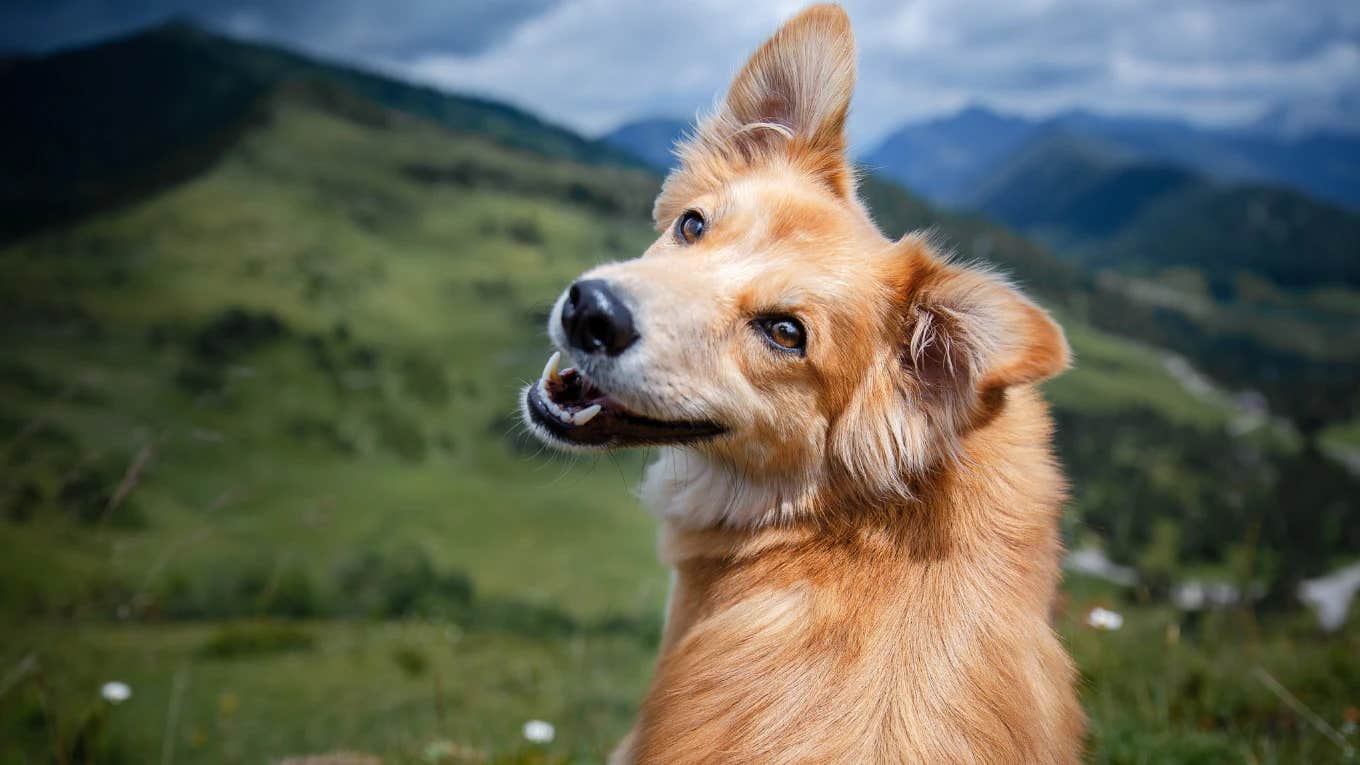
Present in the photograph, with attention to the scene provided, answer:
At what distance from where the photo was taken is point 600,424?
315cm

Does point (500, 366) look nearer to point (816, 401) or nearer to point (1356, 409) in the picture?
point (816, 401)

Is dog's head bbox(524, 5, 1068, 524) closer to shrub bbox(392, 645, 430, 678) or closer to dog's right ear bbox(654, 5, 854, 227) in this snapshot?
dog's right ear bbox(654, 5, 854, 227)

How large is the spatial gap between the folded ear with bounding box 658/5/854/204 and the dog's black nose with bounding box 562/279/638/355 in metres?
1.41

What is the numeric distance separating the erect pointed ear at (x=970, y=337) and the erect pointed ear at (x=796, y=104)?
952mm

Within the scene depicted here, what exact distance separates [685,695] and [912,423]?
1.25 metres

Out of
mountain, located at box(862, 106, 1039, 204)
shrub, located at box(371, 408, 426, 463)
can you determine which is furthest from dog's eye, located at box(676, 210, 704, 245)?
mountain, located at box(862, 106, 1039, 204)

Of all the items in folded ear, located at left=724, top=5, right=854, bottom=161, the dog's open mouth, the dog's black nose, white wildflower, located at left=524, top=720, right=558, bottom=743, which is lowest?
white wildflower, located at left=524, top=720, right=558, bottom=743

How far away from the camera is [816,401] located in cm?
312

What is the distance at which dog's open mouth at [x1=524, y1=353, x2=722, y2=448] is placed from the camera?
3.13 metres

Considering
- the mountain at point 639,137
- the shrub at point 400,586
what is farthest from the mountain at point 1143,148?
the shrub at point 400,586

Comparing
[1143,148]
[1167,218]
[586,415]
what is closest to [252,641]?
[586,415]

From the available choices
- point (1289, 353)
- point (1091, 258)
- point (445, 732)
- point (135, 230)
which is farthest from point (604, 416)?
point (1091, 258)

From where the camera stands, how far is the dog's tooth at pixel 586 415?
3.13 metres

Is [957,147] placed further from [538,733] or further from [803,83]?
[538,733]
